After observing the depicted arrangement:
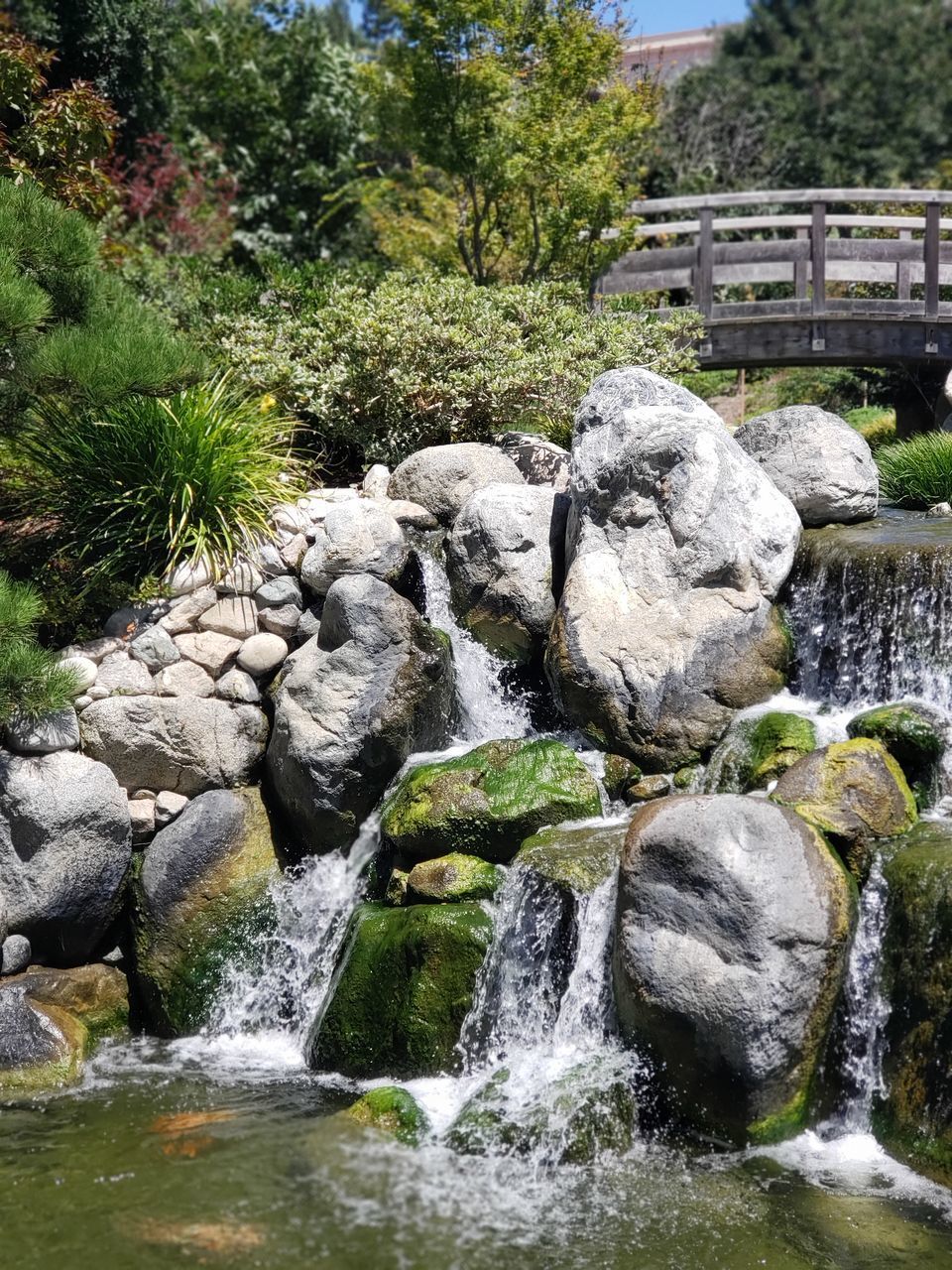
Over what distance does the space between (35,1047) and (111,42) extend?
1473cm

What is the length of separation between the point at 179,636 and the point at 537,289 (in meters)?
5.14

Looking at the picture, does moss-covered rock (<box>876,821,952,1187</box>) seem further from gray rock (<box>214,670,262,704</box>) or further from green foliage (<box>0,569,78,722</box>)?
green foliage (<box>0,569,78,722</box>)

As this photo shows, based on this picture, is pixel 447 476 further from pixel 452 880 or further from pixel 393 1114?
pixel 393 1114

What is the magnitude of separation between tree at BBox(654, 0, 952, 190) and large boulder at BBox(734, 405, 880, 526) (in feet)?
46.8

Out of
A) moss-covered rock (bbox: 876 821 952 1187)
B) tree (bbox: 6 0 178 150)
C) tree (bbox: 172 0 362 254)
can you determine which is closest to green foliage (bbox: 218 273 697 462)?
moss-covered rock (bbox: 876 821 952 1187)

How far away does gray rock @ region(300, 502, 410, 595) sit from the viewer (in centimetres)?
928

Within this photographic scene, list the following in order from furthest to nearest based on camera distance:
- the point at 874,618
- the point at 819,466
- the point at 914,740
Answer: the point at 819,466, the point at 874,618, the point at 914,740

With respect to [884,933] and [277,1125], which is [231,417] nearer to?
[277,1125]

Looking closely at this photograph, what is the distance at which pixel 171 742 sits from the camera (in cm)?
878

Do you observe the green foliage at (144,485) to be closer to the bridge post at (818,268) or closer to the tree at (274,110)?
the bridge post at (818,268)

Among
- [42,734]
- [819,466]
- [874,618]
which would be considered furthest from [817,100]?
[42,734]

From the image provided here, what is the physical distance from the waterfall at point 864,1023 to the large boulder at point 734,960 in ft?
0.47

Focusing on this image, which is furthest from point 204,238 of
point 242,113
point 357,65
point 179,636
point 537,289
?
point 179,636

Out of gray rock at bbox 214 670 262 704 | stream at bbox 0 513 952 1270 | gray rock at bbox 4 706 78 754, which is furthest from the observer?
gray rock at bbox 214 670 262 704
